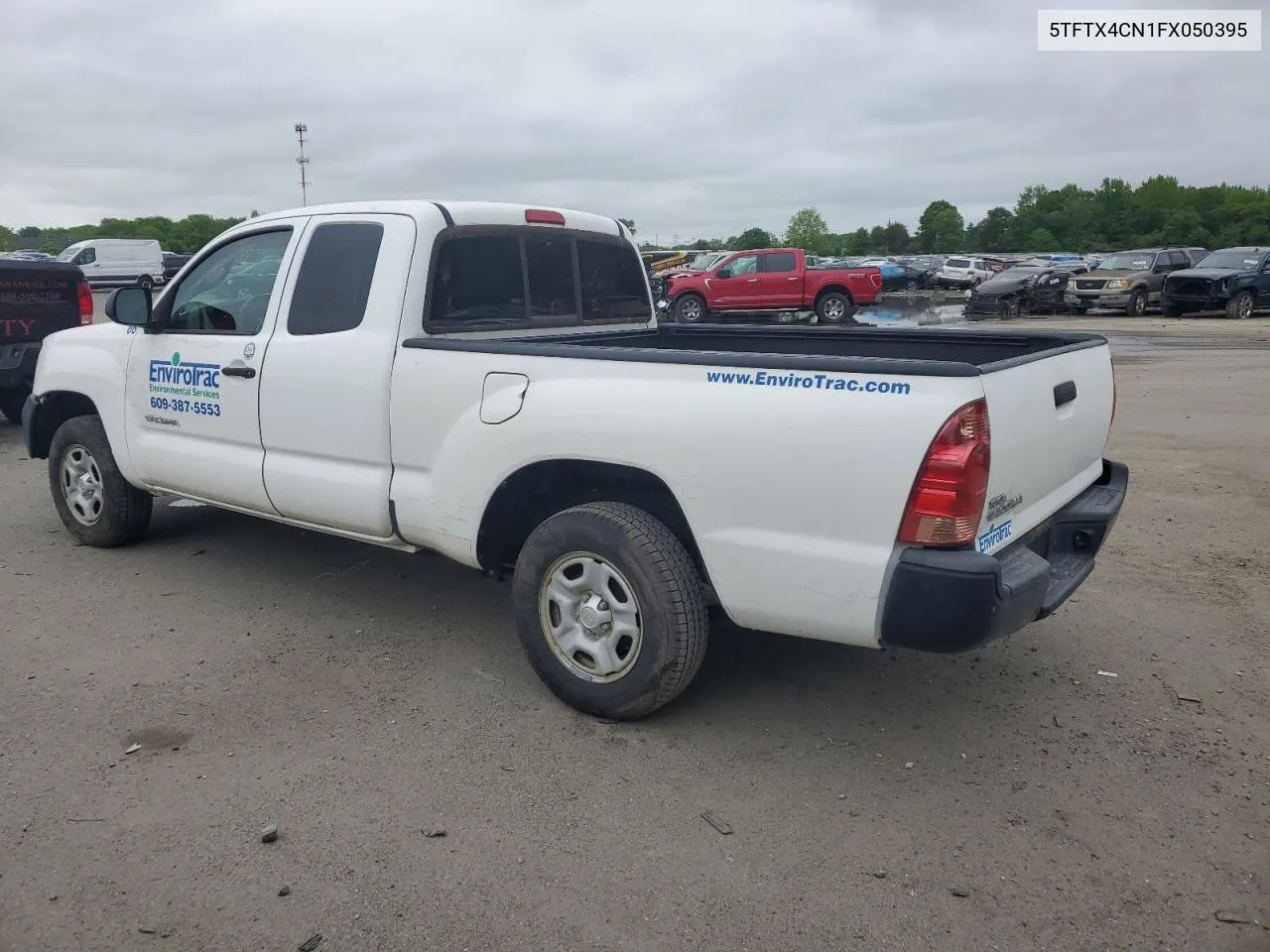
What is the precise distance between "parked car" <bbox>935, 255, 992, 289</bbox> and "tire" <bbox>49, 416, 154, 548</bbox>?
130ft

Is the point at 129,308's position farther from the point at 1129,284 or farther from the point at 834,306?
the point at 1129,284

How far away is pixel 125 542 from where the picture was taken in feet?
19.1

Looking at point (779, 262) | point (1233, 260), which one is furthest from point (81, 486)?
point (1233, 260)

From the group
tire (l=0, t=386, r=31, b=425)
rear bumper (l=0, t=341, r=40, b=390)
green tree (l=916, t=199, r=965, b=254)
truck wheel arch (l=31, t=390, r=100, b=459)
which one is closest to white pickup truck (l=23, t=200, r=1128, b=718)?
truck wheel arch (l=31, t=390, r=100, b=459)

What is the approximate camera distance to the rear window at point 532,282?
4.34 meters

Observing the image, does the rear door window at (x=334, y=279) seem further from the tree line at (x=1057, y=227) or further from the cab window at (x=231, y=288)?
the tree line at (x=1057, y=227)

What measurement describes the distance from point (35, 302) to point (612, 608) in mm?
8224

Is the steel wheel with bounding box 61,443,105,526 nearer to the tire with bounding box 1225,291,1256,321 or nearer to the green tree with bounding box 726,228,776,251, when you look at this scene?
the tire with bounding box 1225,291,1256,321

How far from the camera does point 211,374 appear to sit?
4809 millimetres

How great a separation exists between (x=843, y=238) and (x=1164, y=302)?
102 metres

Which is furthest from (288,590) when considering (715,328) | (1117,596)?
(1117,596)

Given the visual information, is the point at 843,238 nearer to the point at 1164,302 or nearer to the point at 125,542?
the point at 1164,302

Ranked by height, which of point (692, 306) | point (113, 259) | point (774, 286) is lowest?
point (692, 306)

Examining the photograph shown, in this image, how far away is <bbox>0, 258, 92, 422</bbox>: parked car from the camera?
30.0 ft
